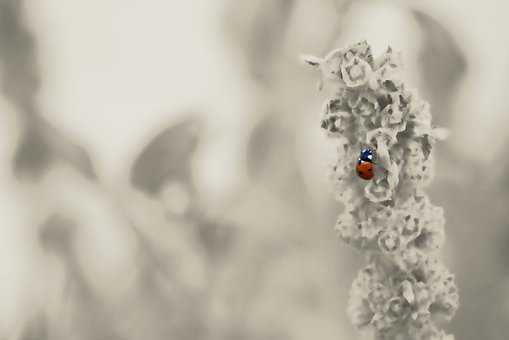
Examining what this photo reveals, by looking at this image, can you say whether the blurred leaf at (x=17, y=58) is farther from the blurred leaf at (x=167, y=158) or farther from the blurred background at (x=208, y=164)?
the blurred leaf at (x=167, y=158)

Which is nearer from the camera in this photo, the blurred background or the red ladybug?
the red ladybug

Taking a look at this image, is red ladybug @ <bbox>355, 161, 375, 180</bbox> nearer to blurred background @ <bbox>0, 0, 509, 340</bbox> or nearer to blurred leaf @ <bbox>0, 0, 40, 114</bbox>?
blurred background @ <bbox>0, 0, 509, 340</bbox>

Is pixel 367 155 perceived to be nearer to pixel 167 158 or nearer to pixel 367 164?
pixel 367 164

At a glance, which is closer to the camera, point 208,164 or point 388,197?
point 388,197

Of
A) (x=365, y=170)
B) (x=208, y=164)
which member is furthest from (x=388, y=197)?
(x=208, y=164)

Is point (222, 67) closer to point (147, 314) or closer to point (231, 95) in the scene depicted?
point (231, 95)

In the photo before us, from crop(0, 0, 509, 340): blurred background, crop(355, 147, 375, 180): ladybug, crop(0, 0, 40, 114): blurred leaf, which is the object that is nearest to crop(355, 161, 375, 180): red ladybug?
crop(355, 147, 375, 180): ladybug
